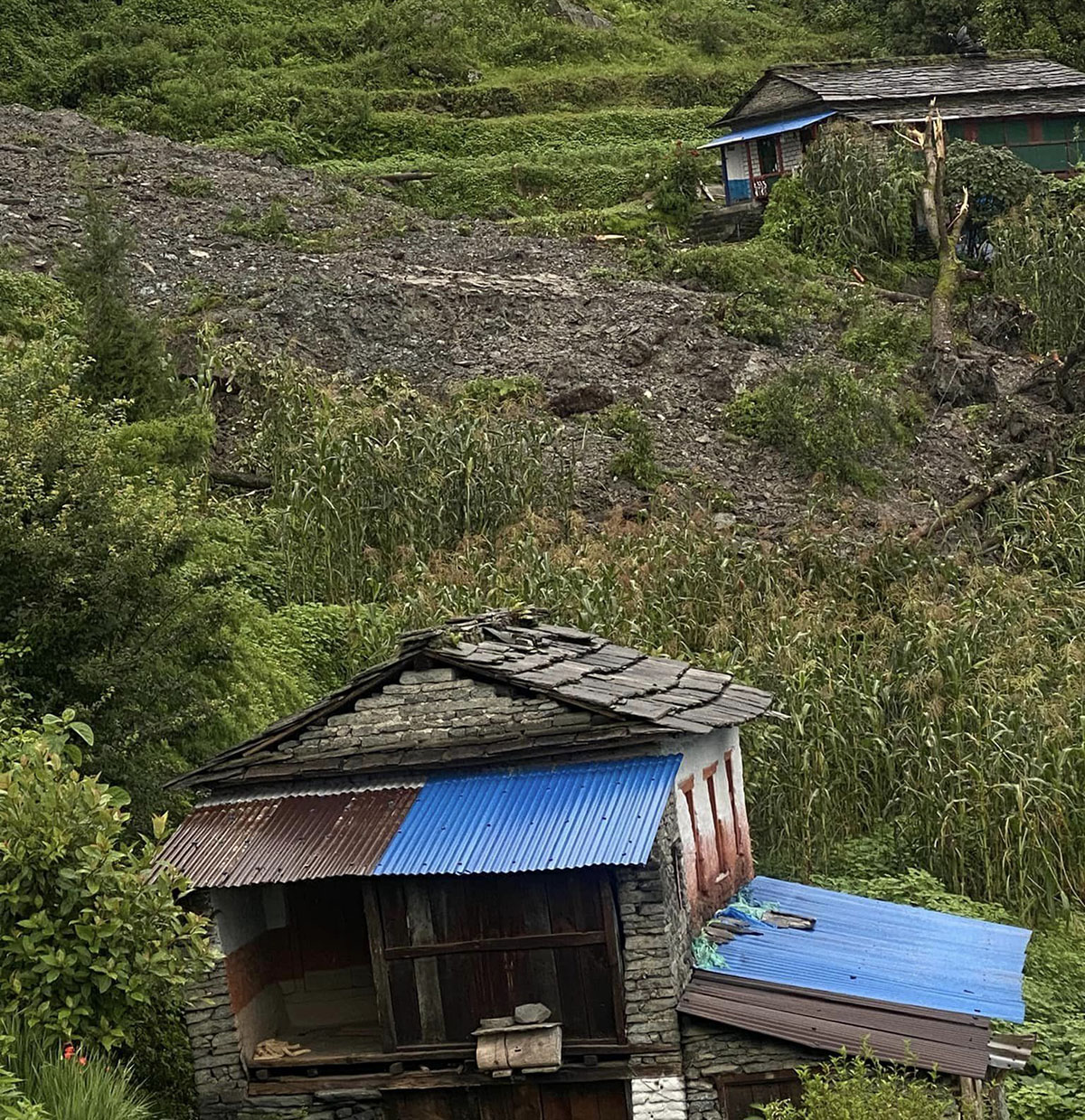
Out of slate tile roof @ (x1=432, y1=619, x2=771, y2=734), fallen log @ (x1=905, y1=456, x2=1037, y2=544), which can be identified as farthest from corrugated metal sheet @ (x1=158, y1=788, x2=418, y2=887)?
fallen log @ (x1=905, y1=456, x2=1037, y2=544)

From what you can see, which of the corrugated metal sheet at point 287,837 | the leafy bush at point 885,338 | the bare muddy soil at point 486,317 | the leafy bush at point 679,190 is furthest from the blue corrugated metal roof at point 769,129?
the corrugated metal sheet at point 287,837

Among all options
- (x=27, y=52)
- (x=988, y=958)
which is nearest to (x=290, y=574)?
(x=988, y=958)

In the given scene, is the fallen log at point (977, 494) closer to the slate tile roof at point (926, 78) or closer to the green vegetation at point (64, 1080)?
the green vegetation at point (64, 1080)

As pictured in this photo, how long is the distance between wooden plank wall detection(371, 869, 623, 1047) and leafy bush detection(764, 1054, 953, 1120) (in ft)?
4.34

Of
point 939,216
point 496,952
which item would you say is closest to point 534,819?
point 496,952

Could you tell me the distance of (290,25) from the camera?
46.9m

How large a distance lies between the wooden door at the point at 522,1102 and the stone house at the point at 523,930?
14 mm

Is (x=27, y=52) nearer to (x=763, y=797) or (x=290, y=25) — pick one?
(x=290, y=25)

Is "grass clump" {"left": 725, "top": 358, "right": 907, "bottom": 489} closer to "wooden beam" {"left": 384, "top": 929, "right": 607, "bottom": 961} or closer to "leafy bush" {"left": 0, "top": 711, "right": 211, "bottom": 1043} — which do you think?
"wooden beam" {"left": 384, "top": 929, "right": 607, "bottom": 961}

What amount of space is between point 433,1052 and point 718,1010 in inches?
77.6

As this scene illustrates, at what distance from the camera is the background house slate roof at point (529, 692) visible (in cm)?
1074

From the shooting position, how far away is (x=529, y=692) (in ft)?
36.3

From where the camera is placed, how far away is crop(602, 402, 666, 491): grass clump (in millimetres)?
22750

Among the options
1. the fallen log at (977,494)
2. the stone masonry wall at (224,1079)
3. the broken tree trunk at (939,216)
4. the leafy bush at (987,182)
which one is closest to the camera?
the stone masonry wall at (224,1079)
